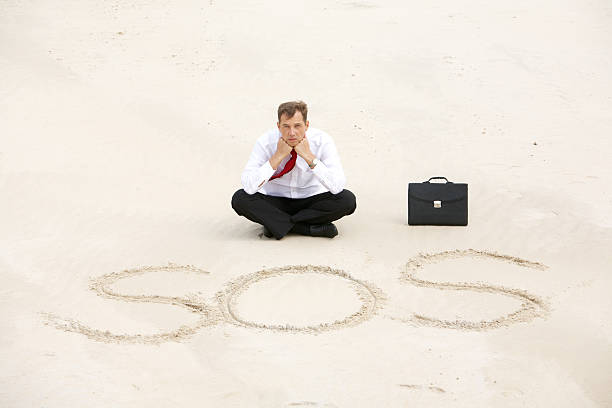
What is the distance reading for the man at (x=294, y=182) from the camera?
21.5ft

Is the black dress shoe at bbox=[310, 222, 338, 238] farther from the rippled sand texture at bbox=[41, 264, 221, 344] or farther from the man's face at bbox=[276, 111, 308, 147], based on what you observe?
the rippled sand texture at bbox=[41, 264, 221, 344]

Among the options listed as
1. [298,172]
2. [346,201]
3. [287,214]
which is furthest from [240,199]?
[346,201]

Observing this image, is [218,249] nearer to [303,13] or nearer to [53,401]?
[53,401]

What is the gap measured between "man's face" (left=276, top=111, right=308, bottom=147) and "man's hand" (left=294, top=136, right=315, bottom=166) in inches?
1.3

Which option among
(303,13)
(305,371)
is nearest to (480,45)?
(303,13)

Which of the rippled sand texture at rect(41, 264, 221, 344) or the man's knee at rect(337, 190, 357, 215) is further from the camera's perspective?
the man's knee at rect(337, 190, 357, 215)

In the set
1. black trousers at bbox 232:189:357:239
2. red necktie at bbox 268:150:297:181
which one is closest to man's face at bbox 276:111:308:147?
red necktie at bbox 268:150:297:181

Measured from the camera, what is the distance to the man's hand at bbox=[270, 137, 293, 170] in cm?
653

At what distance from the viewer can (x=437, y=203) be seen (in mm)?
7293

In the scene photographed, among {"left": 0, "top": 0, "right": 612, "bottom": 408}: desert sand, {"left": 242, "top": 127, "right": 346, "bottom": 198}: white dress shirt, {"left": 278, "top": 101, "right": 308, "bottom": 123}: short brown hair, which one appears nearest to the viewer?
{"left": 0, "top": 0, "right": 612, "bottom": 408}: desert sand

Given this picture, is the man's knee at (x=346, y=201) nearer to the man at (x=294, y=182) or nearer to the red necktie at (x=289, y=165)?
the man at (x=294, y=182)

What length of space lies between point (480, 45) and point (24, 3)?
7.14m

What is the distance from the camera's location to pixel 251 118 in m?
10.3

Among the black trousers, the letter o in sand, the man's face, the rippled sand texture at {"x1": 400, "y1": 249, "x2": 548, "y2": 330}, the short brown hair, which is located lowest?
the rippled sand texture at {"x1": 400, "y1": 249, "x2": 548, "y2": 330}
